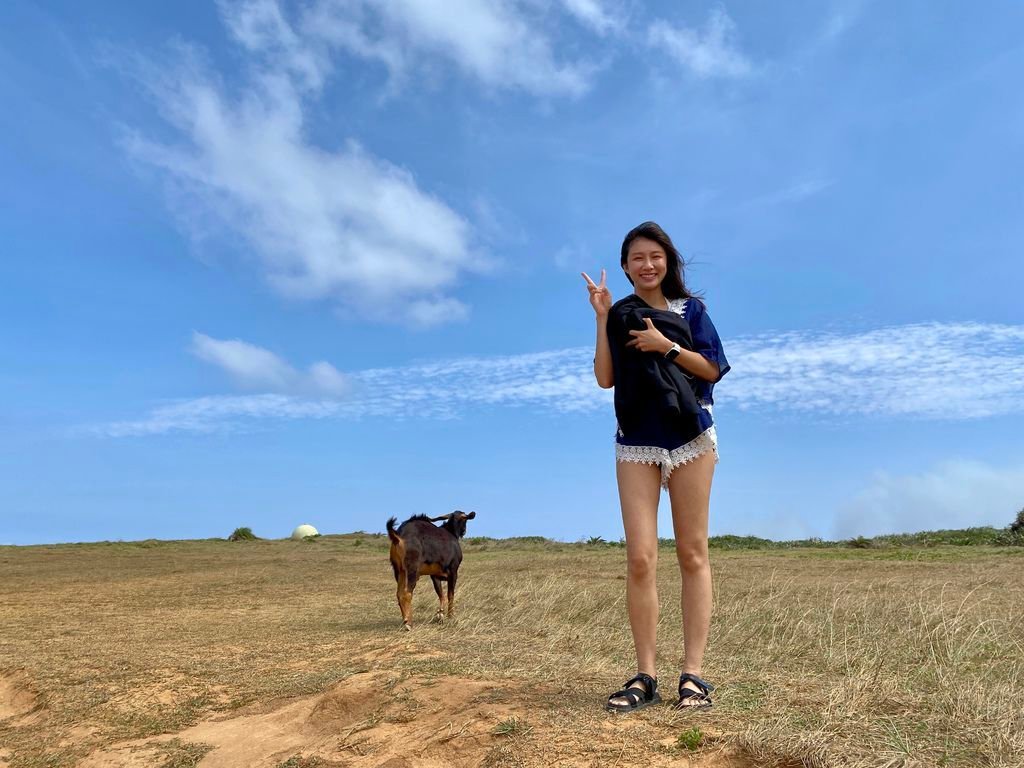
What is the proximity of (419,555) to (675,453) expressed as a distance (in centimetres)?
576

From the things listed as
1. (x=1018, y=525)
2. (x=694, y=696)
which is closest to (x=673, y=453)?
(x=694, y=696)

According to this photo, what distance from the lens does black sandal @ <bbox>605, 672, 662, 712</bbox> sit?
164 inches

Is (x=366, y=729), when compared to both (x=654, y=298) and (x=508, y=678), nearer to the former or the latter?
(x=508, y=678)

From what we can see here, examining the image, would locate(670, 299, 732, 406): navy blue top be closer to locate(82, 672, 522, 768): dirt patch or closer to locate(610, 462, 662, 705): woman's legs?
locate(610, 462, 662, 705): woman's legs

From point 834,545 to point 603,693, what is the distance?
26615 mm

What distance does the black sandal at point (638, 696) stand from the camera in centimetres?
416

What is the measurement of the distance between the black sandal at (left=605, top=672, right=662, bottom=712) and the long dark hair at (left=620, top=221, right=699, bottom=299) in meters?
2.21

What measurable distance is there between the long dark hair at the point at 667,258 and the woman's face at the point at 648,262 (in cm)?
4

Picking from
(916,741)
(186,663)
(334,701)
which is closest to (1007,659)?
(916,741)

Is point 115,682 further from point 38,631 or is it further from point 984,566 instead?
point 984,566

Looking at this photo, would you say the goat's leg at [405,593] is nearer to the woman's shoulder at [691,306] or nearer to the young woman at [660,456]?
the young woman at [660,456]

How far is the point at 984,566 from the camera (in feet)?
54.7

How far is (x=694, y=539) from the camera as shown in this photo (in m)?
4.36

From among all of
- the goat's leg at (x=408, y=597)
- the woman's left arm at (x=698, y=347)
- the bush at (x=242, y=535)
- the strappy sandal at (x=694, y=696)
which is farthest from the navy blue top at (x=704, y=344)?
the bush at (x=242, y=535)
